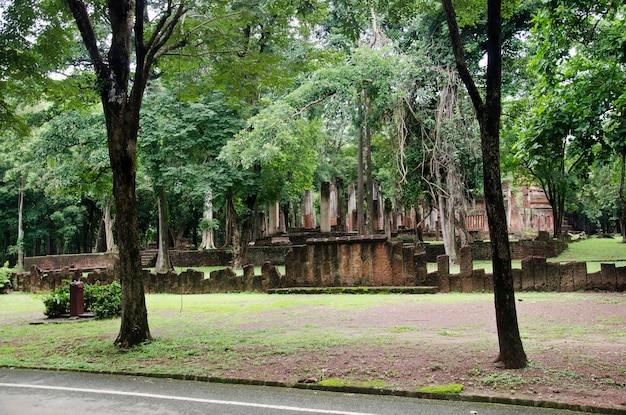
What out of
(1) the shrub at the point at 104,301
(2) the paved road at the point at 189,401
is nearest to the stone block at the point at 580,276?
(2) the paved road at the point at 189,401

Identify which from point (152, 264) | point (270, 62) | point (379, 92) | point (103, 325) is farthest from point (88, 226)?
point (270, 62)

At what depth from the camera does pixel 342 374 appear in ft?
25.4

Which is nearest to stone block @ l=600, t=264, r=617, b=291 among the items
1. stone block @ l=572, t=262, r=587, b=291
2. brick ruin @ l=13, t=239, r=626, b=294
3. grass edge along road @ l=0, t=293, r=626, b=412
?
brick ruin @ l=13, t=239, r=626, b=294

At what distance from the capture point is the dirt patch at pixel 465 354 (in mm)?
6824

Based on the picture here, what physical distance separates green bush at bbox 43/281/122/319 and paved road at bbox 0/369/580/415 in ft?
22.5

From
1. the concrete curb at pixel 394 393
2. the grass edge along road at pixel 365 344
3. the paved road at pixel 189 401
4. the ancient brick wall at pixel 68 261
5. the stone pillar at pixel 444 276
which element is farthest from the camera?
the ancient brick wall at pixel 68 261

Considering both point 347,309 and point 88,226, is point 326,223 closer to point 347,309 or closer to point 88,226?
point 347,309

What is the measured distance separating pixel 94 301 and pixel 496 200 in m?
12.2

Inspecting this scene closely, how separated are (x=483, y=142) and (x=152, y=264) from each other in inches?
1255

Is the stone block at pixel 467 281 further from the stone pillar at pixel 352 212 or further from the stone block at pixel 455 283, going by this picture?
the stone pillar at pixel 352 212

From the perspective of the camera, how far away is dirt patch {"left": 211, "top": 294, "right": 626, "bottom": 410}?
6824mm

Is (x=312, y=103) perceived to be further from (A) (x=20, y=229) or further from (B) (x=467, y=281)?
(A) (x=20, y=229)

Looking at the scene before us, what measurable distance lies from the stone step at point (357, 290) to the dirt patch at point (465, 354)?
4.38m

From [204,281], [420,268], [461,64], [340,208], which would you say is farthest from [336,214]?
[461,64]
